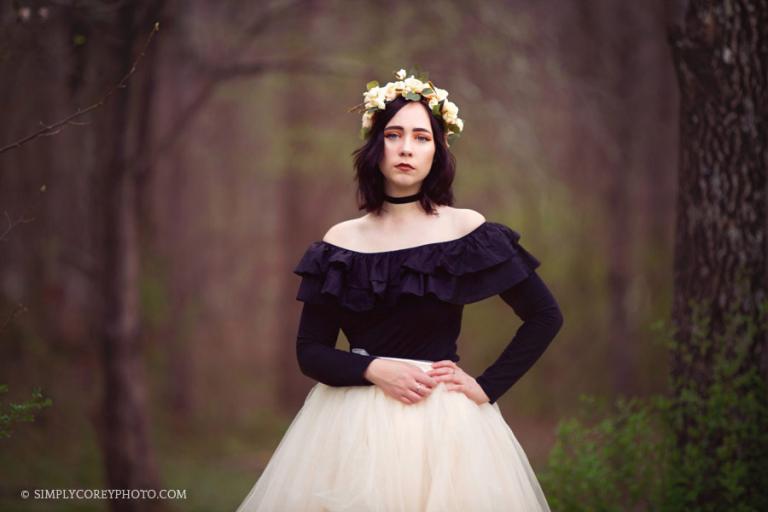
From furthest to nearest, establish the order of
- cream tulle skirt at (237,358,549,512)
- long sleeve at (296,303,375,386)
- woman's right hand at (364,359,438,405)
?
1. long sleeve at (296,303,375,386)
2. woman's right hand at (364,359,438,405)
3. cream tulle skirt at (237,358,549,512)

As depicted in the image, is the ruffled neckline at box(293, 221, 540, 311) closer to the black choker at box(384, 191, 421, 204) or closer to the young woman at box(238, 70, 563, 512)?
the young woman at box(238, 70, 563, 512)

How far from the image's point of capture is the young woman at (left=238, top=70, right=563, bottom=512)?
274 cm

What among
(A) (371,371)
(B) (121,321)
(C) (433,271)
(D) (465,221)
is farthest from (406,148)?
(B) (121,321)

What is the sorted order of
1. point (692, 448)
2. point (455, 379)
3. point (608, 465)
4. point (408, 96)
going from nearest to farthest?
point (455, 379) < point (408, 96) < point (692, 448) < point (608, 465)

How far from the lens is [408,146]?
3.01m

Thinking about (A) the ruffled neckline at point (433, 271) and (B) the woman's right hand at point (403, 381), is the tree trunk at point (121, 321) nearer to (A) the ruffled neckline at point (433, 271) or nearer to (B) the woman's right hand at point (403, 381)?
(A) the ruffled neckline at point (433, 271)

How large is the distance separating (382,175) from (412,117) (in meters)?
0.26

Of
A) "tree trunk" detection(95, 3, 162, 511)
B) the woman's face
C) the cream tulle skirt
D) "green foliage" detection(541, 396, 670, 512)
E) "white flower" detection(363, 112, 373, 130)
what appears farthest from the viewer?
"tree trunk" detection(95, 3, 162, 511)

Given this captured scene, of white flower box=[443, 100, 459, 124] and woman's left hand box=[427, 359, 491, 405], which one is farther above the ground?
white flower box=[443, 100, 459, 124]

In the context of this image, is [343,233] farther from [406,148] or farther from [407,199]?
[406,148]

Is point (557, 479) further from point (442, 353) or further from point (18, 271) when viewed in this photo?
point (18, 271)

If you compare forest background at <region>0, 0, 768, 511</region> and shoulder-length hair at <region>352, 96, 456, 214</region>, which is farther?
forest background at <region>0, 0, 768, 511</region>

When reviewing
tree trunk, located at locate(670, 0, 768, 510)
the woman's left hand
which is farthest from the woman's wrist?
tree trunk, located at locate(670, 0, 768, 510)

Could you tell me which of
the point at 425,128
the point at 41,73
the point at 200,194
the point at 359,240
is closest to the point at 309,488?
the point at 359,240
